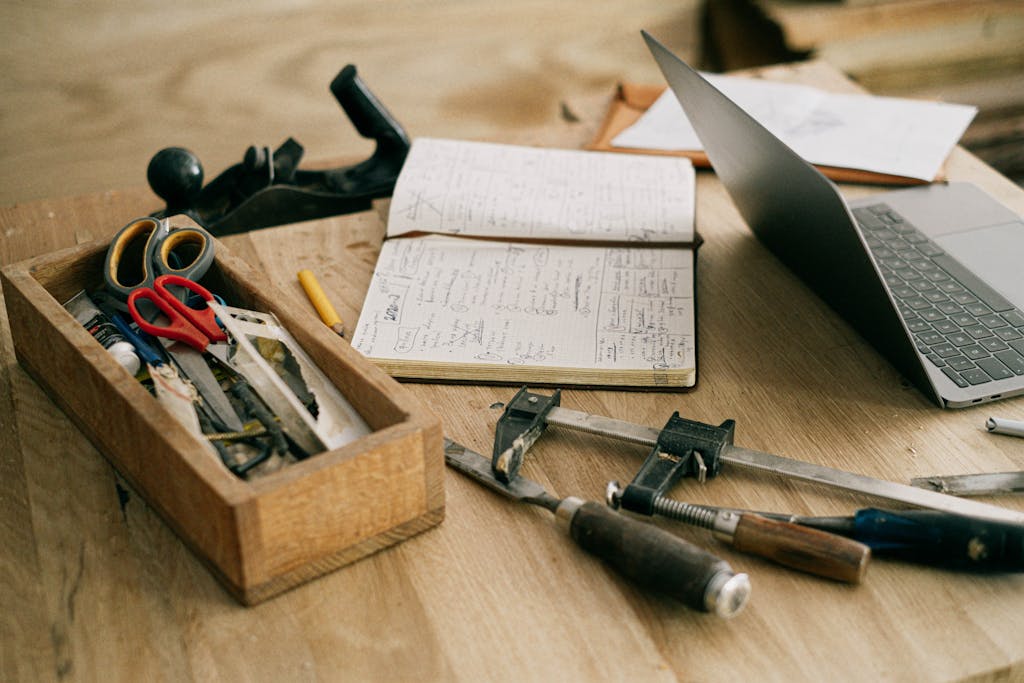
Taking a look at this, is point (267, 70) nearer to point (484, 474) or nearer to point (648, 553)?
point (484, 474)

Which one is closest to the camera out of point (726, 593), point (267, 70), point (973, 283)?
point (726, 593)

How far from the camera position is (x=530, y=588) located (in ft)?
2.16

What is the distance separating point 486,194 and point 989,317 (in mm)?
545

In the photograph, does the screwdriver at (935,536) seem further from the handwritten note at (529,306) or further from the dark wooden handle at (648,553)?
the handwritten note at (529,306)

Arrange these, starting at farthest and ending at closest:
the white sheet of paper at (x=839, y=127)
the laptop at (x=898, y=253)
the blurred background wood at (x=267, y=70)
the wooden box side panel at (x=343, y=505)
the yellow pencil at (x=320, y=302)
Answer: the blurred background wood at (x=267, y=70), the white sheet of paper at (x=839, y=127), the yellow pencil at (x=320, y=302), the laptop at (x=898, y=253), the wooden box side panel at (x=343, y=505)

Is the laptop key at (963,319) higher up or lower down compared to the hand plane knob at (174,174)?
higher up

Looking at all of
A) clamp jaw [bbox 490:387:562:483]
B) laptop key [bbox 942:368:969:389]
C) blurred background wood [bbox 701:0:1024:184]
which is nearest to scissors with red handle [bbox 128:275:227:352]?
clamp jaw [bbox 490:387:562:483]

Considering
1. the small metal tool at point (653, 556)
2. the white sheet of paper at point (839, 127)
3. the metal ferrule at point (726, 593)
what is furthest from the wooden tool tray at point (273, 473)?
the white sheet of paper at point (839, 127)

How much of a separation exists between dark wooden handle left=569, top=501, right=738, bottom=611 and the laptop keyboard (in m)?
0.36

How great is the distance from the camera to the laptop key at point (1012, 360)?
84 centimetres

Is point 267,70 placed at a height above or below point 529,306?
below

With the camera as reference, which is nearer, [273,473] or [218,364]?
[273,473]

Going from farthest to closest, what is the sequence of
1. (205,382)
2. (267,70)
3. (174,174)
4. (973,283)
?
(267,70) → (174,174) → (973,283) → (205,382)

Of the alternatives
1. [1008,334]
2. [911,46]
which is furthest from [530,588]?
[911,46]
